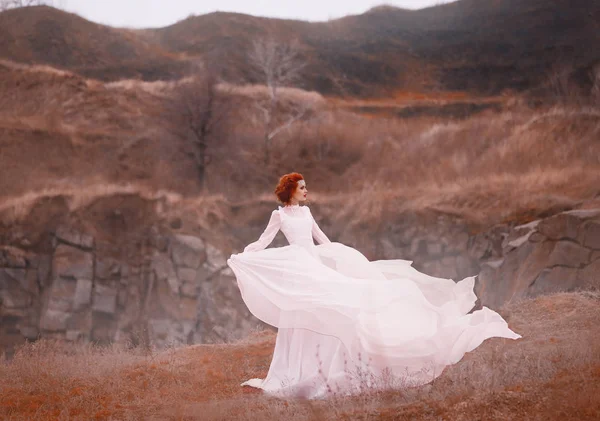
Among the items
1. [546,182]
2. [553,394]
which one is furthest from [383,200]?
[553,394]

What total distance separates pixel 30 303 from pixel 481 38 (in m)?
37.5

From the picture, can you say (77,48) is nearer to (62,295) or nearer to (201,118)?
(201,118)

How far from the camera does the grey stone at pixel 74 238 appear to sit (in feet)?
86.3

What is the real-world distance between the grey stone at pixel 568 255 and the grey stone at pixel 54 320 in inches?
720

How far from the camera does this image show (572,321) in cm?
1037

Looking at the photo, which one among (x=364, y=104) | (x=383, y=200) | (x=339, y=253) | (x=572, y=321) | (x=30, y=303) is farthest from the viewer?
(x=364, y=104)

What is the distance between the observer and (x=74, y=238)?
26.4 m

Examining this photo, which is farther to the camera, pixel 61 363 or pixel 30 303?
pixel 30 303

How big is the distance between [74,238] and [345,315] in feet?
72.6

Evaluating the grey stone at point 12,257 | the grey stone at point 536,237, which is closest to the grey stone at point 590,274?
the grey stone at point 536,237

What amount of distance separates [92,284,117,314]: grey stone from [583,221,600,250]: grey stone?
18123 mm

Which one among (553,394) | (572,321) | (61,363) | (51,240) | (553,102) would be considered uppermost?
(553,102)

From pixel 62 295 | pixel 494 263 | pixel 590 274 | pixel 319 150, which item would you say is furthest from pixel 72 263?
pixel 590 274

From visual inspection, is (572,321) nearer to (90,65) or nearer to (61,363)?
(61,363)
